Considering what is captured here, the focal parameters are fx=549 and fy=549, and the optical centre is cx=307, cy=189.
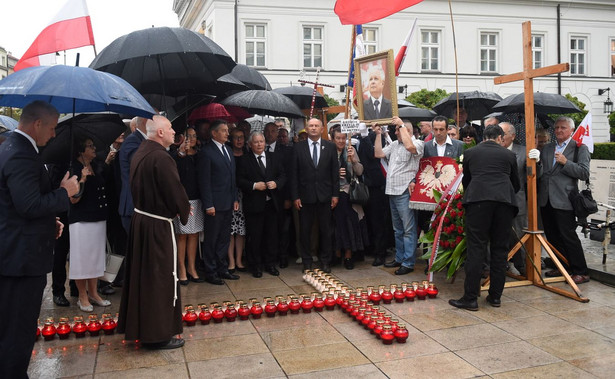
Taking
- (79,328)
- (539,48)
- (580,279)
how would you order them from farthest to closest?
(539,48) < (580,279) < (79,328)

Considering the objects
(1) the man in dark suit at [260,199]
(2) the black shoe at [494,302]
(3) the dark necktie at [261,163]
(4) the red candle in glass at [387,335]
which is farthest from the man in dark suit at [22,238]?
(2) the black shoe at [494,302]

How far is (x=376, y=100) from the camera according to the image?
23.2 feet

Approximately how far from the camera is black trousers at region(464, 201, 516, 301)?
586cm

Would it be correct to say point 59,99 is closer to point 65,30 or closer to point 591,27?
point 65,30

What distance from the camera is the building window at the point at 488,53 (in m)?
29.6

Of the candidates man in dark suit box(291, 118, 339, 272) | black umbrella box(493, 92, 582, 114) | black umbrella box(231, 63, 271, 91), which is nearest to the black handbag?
black umbrella box(493, 92, 582, 114)

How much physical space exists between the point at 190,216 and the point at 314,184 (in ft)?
5.66

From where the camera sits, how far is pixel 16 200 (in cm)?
363

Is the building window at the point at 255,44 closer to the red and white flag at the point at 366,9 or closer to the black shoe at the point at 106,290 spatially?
the red and white flag at the point at 366,9

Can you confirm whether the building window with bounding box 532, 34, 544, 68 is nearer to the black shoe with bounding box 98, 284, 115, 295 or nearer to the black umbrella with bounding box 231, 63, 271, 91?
the black umbrella with bounding box 231, 63, 271, 91

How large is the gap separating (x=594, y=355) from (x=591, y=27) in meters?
31.2

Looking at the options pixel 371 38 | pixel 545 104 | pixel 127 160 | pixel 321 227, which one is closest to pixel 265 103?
pixel 321 227

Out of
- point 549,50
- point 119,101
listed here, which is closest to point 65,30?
point 119,101

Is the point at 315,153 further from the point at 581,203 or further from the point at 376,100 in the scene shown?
the point at 581,203
